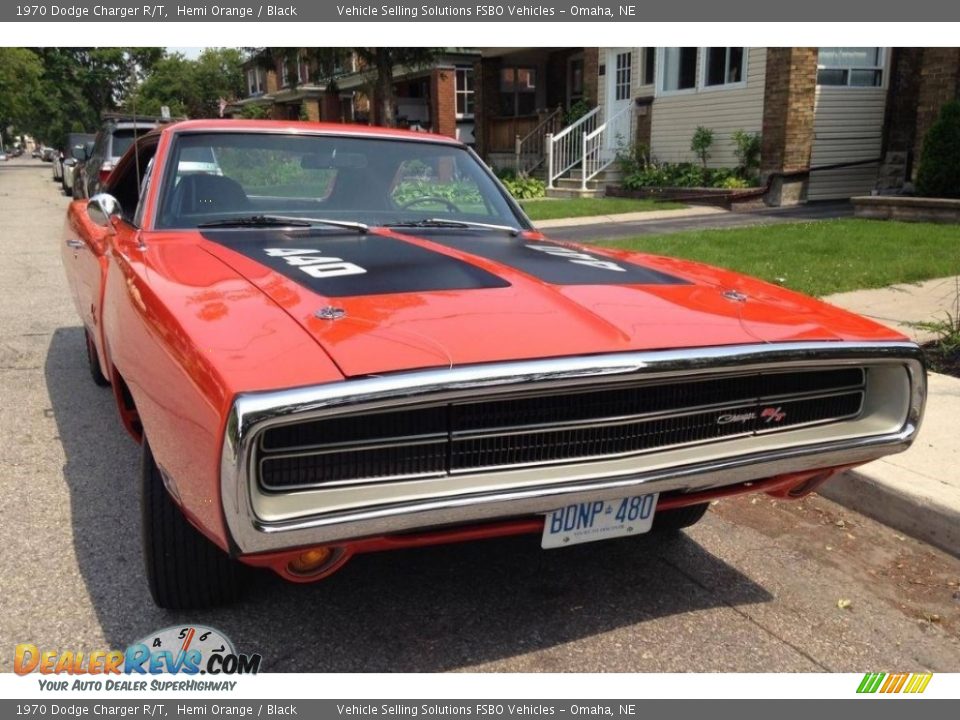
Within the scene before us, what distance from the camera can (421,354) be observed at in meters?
2.06

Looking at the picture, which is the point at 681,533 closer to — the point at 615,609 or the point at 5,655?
the point at 615,609

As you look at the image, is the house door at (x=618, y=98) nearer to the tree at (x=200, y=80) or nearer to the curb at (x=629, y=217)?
the curb at (x=629, y=217)

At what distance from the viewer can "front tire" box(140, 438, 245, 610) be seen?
98.6 inches

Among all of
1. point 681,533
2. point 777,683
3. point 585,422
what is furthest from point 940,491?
point 585,422

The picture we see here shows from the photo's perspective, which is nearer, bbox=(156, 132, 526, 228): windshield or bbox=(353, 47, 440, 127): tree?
bbox=(156, 132, 526, 228): windshield

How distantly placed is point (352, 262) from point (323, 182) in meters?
1.11

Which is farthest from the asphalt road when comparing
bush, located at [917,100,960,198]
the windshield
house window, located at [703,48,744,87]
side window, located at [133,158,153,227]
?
house window, located at [703,48,744,87]

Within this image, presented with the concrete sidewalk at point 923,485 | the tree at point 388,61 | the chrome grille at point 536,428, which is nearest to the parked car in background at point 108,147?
the tree at point 388,61

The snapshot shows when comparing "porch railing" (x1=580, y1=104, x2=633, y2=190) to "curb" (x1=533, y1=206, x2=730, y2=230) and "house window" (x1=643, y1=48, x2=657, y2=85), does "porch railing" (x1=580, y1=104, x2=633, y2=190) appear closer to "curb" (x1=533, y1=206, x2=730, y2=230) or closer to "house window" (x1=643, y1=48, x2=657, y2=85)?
"house window" (x1=643, y1=48, x2=657, y2=85)

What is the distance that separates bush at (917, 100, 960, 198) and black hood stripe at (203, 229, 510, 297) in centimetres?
1131

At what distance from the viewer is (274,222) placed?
357cm

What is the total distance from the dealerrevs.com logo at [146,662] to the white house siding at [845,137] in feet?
49.4

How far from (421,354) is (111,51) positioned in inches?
2589

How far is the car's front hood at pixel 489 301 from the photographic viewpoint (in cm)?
216
